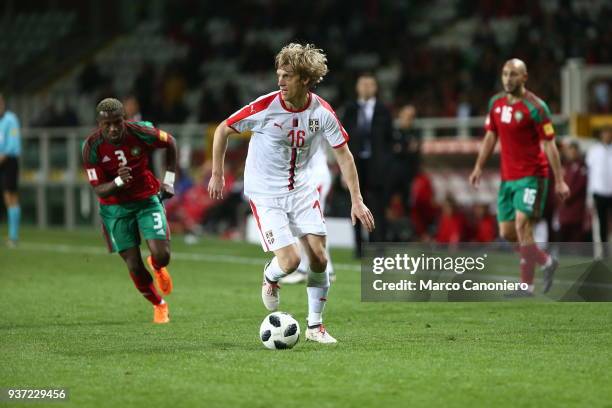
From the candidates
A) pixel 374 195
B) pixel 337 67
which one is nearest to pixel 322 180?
pixel 374 195

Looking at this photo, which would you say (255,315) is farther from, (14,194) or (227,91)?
(227,91)

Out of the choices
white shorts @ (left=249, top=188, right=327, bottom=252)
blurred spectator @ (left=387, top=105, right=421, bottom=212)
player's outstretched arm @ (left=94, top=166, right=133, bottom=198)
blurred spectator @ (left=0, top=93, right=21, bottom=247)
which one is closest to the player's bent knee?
white shorts @ (left=249, top=188, right=327, bottom=252)

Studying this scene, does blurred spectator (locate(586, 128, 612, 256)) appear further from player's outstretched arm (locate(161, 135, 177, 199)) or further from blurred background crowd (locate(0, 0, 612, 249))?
player's outstretched arm (locate(161, 135, 177, 199))

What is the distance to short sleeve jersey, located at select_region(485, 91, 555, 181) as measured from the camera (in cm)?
1121

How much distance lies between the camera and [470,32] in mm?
26172

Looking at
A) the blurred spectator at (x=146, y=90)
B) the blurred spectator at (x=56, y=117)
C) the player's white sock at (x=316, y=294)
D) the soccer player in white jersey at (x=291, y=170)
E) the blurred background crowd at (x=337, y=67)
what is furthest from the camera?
the blurred spectator at (x=146, y=90)

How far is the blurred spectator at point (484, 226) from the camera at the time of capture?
714 inches

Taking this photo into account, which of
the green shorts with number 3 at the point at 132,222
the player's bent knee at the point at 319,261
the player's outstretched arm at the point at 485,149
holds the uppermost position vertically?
the player's outstretched arm at the point at 485,149

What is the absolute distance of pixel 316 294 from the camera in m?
8.59

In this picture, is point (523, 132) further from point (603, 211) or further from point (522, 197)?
point (603, 211)

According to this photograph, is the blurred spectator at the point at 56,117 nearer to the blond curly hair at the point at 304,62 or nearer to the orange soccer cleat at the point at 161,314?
the orange soccer cleat at the point at 161,314

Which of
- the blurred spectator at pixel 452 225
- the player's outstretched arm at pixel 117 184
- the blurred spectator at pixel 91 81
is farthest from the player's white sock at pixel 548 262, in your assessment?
the blurred spectator at pixel 91 81

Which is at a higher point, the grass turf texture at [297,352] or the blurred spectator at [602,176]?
the blurred spectator at [602,176]

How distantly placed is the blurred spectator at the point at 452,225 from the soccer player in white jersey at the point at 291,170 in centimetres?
974
